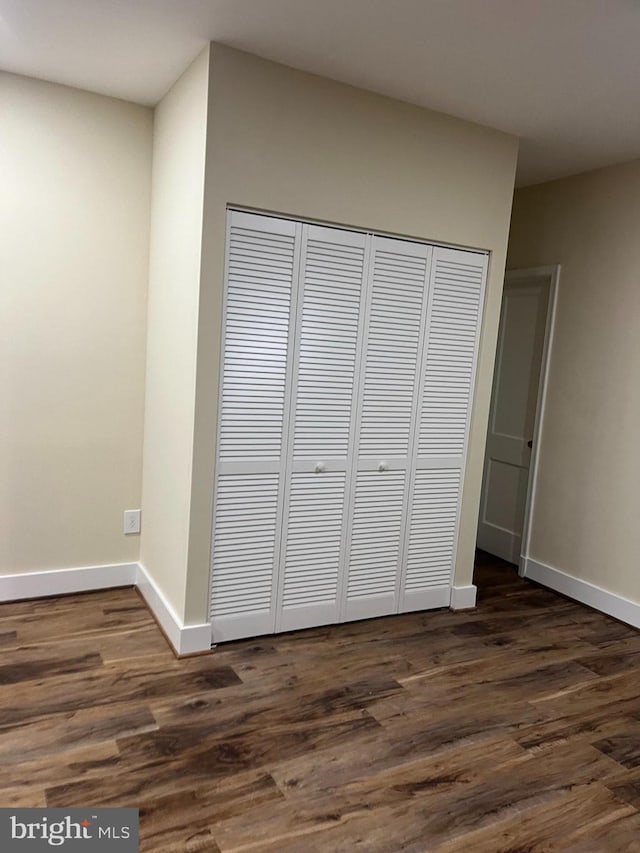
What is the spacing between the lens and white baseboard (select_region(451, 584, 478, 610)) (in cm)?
352

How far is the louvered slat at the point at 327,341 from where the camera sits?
9.43 feet

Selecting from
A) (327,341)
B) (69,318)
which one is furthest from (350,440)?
(69,318)

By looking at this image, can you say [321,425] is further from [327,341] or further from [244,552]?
[244,552]

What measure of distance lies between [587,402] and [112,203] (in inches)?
111

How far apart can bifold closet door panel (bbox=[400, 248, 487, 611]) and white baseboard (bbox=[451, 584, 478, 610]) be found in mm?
49

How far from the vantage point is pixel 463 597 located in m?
3.54

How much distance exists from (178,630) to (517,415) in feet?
8.71

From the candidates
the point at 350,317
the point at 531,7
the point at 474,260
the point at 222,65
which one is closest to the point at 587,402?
the point at 474,260

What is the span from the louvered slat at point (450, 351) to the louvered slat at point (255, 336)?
0.80 metres

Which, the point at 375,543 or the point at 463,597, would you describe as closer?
the point at 375,543

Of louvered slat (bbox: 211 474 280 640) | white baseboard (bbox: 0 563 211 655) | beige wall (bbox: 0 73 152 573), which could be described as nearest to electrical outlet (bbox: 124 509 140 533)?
beige wall (bbox: 0 73 152 573)

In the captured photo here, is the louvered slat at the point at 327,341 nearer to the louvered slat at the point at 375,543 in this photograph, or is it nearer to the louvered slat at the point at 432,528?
the louvered slat at the point at 375,543

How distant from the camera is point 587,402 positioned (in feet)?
12.4

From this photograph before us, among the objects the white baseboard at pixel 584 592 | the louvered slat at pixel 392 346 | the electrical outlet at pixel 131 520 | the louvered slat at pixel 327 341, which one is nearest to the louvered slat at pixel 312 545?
the louvered slat at pixel 327 341
